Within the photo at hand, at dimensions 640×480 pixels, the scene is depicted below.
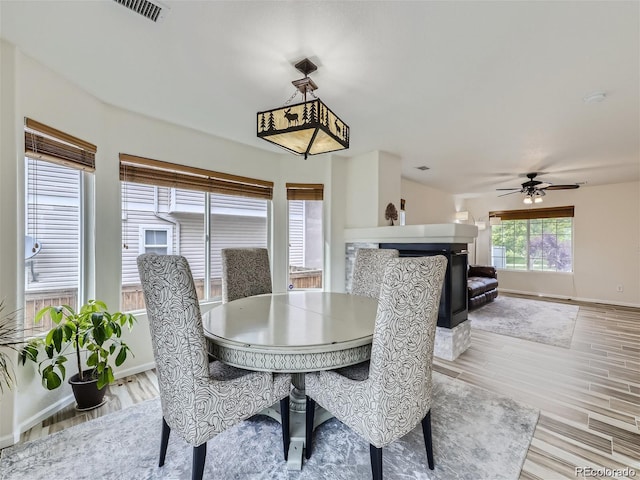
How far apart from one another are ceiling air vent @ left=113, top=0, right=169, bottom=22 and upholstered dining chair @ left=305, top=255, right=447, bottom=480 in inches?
68.5

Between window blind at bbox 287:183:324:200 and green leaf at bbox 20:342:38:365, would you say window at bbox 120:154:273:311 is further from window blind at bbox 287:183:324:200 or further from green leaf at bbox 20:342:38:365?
green leaf at bbox 20:342:38:365

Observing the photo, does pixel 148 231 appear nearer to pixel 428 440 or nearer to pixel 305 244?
pixel 305 244

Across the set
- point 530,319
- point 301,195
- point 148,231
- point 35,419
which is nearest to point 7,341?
point 35,419

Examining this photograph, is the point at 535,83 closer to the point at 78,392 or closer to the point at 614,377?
the point at 614,377

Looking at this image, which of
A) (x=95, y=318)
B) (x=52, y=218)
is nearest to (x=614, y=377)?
(x=95, y=318)

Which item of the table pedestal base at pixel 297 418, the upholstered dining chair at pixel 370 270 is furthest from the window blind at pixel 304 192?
the table pedestal base at pixel 297 418

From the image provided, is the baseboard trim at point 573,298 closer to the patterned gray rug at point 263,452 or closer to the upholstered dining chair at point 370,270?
the patterned gray rug at point 263,452

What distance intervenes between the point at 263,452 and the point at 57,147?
2622mm

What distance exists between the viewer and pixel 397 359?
1.29 metres

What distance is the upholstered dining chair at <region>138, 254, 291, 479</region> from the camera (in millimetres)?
1310

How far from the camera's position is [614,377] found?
2.69m

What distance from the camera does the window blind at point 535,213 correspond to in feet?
20.3

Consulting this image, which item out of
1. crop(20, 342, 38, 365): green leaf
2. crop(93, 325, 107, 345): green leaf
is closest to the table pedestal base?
crop(93, 325, 107, 345): green leaf

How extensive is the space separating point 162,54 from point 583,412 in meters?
3.93
